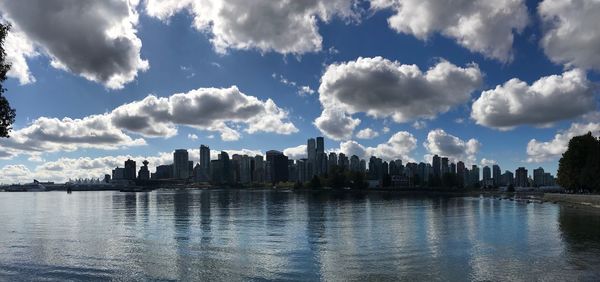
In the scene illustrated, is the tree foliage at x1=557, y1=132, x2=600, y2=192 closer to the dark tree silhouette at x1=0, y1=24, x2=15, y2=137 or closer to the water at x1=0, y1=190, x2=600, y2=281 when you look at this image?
the water at x1=0, y1=190, x2=600, y2=281

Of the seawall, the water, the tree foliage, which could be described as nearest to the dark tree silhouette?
the water

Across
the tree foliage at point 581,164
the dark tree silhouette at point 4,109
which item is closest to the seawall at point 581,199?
the tree foliage at point 581,164

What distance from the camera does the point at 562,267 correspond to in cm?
4391

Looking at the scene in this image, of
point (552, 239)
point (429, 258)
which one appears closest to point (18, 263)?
point (429, 258)

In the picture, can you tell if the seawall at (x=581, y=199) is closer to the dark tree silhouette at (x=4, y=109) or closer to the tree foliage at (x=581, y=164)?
the tree foliage at (x=581, y=164)

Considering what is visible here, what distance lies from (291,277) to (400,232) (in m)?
38.5

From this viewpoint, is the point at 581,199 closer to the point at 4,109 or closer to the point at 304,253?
the point at 304,253

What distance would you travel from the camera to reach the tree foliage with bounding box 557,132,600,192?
6506 inches

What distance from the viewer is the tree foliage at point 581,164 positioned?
16525cm

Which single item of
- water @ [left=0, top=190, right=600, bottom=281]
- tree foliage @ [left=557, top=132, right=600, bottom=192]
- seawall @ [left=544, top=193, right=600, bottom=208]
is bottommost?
seawall @ [left=544, top=193, right=600, bottom=208]

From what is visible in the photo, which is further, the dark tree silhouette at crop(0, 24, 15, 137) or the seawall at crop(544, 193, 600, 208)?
the seawall at crop(544, 193, 600, 208)

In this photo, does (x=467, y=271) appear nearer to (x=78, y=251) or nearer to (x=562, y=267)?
(x=562, y=267)

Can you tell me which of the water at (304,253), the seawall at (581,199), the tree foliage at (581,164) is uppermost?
the tree foliage at (581,164)

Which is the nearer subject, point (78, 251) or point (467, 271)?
point (467, 271)
